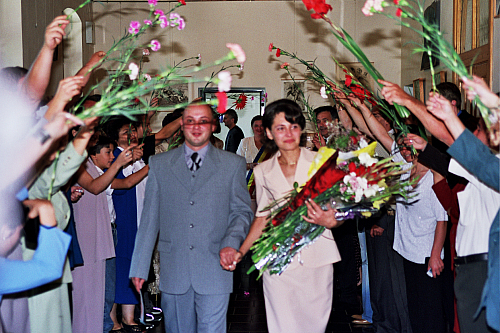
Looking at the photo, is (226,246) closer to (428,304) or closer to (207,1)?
(428,304)

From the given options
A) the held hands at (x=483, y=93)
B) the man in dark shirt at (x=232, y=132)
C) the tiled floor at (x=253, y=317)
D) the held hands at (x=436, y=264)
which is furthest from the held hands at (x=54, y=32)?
the man in dark shirt at (x=232, y=132)

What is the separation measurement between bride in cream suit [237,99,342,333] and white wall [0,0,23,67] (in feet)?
15.0

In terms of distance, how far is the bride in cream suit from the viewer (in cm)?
317

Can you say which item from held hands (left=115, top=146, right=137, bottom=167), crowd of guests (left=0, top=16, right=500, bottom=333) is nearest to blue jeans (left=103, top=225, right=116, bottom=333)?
crowd of guests (left=0, top=16, right=500, bottom=333)

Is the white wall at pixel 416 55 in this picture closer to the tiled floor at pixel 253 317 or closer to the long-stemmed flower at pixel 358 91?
the long-stemmed flower at pixel 358 91

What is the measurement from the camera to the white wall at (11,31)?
257 inches

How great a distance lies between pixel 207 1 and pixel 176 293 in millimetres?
8393

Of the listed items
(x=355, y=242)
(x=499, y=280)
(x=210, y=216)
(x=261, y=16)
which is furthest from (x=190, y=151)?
(x=261, y=16)

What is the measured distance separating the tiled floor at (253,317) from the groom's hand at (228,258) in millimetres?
2139

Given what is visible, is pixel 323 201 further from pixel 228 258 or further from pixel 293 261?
pixel 228 258

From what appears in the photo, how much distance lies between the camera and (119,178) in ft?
15.5

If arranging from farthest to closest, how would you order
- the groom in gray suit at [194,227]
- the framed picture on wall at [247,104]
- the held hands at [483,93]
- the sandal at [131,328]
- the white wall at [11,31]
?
the framed picture on wall at [247,104] → the white wall at [11,31] → the sandal at [131,328] → the groom in gray suit at [194,227] → the held hands at [483,93]

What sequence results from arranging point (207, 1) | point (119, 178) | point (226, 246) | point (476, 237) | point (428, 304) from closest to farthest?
point (476, 237), point (226, 246), point (428, 304), point (119, 178), point (207, 1)

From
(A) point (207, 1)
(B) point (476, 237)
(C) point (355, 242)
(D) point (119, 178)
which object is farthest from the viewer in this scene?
(A) point (207, 1)
